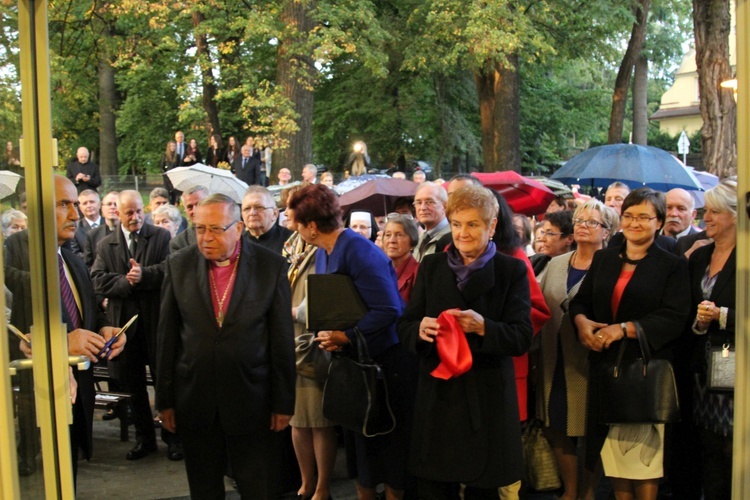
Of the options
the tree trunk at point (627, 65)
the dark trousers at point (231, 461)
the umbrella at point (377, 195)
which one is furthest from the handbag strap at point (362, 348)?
the tree trunk at point (627, 65)

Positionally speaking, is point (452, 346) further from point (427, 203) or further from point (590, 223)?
point (427, 203)

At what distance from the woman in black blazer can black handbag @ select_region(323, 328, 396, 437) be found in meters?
1.70

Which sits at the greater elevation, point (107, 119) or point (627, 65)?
point (627, 65)

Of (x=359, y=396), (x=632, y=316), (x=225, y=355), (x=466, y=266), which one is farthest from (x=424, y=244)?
(x=225, y=355)

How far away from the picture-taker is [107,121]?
26594mm

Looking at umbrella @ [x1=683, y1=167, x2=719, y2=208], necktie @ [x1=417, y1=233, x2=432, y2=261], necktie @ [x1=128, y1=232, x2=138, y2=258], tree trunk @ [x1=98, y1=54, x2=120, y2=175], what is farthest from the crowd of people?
tree trunk @ [x1=98, y1=54, x2=120, y2=175]

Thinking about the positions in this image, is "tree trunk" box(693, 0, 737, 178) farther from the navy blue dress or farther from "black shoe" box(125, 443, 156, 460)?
"black shoe" box(125, 443, 156, 460)

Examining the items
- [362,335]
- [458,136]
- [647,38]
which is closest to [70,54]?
[458,136]

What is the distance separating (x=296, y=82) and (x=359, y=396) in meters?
13.2

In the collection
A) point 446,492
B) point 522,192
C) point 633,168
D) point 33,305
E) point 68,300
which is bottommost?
point 446,492

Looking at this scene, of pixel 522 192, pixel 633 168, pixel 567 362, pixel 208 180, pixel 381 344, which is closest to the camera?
pixel 381 344

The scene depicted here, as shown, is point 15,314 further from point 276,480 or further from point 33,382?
point 276,480

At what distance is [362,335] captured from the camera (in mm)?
4816

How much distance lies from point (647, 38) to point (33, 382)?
3277cm
